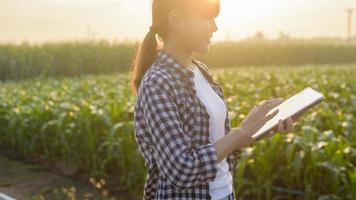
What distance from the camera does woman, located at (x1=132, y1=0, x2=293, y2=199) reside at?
1.81 meters

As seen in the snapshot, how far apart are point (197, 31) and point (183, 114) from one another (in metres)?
0.28

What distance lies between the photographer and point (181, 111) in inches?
74.8

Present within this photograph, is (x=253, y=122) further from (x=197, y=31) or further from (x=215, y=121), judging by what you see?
(x=197, y=31)

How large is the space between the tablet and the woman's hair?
0.41 metres

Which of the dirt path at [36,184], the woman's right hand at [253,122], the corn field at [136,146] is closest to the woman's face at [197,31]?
the woman's right hand at [253,122]

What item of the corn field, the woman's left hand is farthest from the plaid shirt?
the corn field

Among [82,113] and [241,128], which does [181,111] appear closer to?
[241,128]

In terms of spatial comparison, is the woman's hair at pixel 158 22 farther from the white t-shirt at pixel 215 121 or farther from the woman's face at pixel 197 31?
the white t-shirt at pixel 215 121

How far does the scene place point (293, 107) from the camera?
204 cm

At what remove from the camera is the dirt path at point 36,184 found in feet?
18.7

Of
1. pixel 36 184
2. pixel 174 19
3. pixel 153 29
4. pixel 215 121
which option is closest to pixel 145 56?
pixel 153 29

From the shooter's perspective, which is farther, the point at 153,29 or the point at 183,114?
the point at 153,29

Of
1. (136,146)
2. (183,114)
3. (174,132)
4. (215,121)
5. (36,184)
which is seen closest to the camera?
(174,132)

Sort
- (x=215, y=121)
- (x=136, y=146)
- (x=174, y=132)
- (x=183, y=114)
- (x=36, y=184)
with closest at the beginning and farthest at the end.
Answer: (x=174, y=132), (x=183, y=114), (x=215, y=121), (x=136, y=146), (x=36, y=184)
